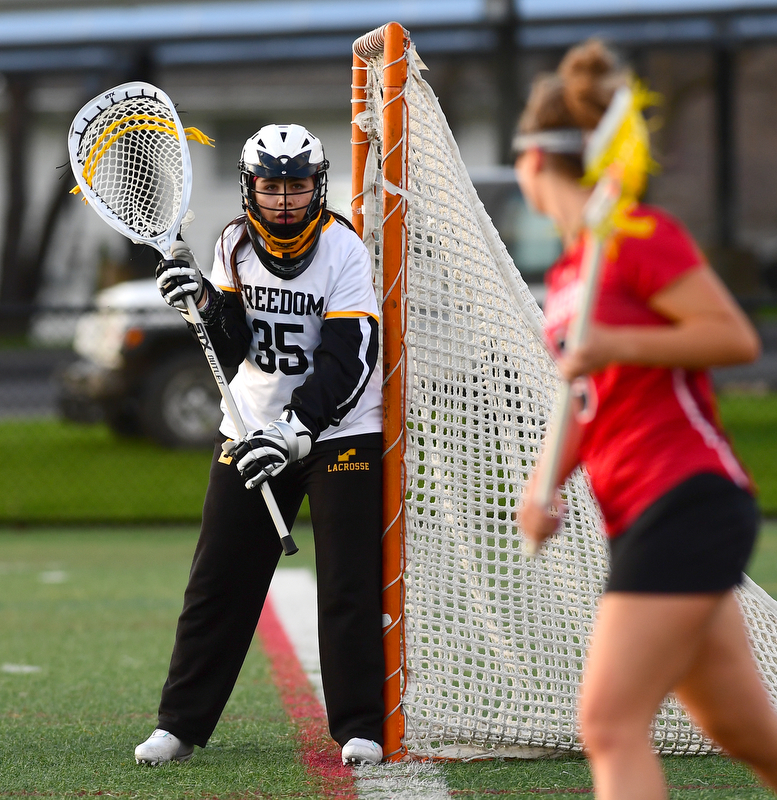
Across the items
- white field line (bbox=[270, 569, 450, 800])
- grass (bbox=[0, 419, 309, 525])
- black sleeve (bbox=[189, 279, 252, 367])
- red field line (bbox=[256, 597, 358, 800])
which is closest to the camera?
white field line (bbox=[270, 569, 450, 800])

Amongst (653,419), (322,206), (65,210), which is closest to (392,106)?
(322,206)

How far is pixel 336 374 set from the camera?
3.53m

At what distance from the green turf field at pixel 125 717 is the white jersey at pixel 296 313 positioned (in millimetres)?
1067

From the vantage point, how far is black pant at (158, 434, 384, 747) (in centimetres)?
368

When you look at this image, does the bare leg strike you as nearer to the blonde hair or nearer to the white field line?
the blonde hair

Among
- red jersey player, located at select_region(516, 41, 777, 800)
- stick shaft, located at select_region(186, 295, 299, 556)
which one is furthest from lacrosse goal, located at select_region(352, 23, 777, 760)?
red jersey player, located at select_region(516, 41, 777, 800)

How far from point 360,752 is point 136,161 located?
81.5 inches

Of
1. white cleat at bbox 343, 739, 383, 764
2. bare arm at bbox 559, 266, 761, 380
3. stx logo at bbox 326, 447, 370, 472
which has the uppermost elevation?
bare arm at bbox 559, 266, 761, 380

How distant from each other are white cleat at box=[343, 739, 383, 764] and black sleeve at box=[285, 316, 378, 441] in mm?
945

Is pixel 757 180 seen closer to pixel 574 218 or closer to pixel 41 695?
pixel 41 695

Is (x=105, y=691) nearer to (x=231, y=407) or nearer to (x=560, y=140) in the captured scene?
(x=231, y=407)

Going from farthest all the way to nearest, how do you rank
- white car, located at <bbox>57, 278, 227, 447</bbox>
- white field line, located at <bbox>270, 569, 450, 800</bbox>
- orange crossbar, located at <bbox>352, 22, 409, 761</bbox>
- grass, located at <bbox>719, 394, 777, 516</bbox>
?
grass, located at <bbox>719, 394, 777, 516</bbox>, white car, located at <bbox>57, 278, 227, 447</bbox>, orange crossbar, located at <bbox>352, 22, 409, 761</bbox>, white field line, located at <bbox>270, 569, 450, 800</bbox>

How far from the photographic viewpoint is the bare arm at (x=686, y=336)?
2229mm

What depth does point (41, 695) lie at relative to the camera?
15.4 ft
